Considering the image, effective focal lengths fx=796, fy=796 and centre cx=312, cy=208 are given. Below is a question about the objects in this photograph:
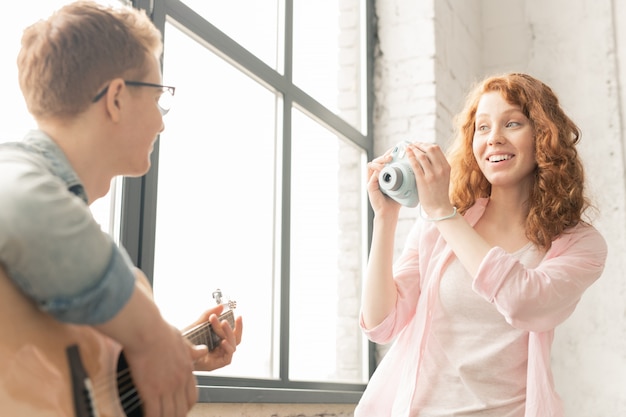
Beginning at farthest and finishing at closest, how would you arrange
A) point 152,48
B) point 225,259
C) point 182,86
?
point 225,259 → point 182,86 → point 152,48

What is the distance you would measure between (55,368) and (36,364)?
27 mm

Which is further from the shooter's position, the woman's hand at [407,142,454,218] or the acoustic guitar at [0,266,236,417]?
the woman's hand at [407,142,454,218]

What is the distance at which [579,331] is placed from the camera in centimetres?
367

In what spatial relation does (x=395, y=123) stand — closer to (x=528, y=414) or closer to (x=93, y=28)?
(x=528, y=414)

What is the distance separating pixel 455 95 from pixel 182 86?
1.84 m

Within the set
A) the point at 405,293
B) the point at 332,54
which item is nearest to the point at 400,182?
the point at 405,293

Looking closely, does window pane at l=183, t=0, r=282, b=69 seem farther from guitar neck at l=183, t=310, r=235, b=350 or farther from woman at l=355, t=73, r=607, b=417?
guitar neck at l=183, t=310, r=235, b=350

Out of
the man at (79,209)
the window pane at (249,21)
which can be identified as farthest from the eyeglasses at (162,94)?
the window pane at (249,21)

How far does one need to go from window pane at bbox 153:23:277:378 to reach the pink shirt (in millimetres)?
668

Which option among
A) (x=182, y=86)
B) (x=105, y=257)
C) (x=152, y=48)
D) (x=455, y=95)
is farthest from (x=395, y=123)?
(x=105, y=257)

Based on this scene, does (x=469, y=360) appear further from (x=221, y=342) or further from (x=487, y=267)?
(x=221, y=342)

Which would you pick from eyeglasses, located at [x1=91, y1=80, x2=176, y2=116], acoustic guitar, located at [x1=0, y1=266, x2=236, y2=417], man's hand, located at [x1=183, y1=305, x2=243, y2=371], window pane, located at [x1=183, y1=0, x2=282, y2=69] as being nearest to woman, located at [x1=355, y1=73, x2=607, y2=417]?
man's hand, located at [x1=183, y1=305, x2=243, y2=371]

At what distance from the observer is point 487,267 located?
1.63m

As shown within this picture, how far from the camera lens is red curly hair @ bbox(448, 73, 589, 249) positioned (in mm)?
1767
